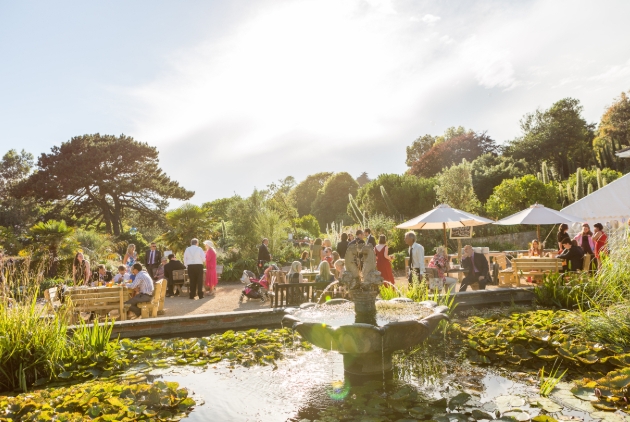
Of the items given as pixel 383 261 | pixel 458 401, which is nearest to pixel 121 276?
pixel 383 261

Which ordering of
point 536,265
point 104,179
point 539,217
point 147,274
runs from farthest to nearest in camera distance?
point 104,179 < point 539,217 < point 536,265 < point 147,274

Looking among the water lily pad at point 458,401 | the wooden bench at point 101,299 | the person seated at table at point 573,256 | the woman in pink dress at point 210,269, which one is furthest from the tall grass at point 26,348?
the person seated at table at point 573,256

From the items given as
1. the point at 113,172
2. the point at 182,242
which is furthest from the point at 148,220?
the point at 182,242

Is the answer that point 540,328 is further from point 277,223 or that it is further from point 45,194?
point 45,194

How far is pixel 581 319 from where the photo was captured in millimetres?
4570

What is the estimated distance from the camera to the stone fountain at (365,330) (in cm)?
360

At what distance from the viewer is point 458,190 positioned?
22.9 metres

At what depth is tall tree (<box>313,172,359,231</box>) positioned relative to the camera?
4526 centimetres

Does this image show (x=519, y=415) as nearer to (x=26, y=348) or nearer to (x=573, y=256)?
(x=26, y=348)

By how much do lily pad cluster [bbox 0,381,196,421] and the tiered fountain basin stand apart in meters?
1.23

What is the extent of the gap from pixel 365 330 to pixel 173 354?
248 cm

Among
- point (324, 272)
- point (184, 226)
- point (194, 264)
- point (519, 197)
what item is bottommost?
point (324, 272)

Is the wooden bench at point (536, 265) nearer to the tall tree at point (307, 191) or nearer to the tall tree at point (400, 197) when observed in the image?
the tall tree at point (400, 197)

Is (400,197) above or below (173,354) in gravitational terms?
above
